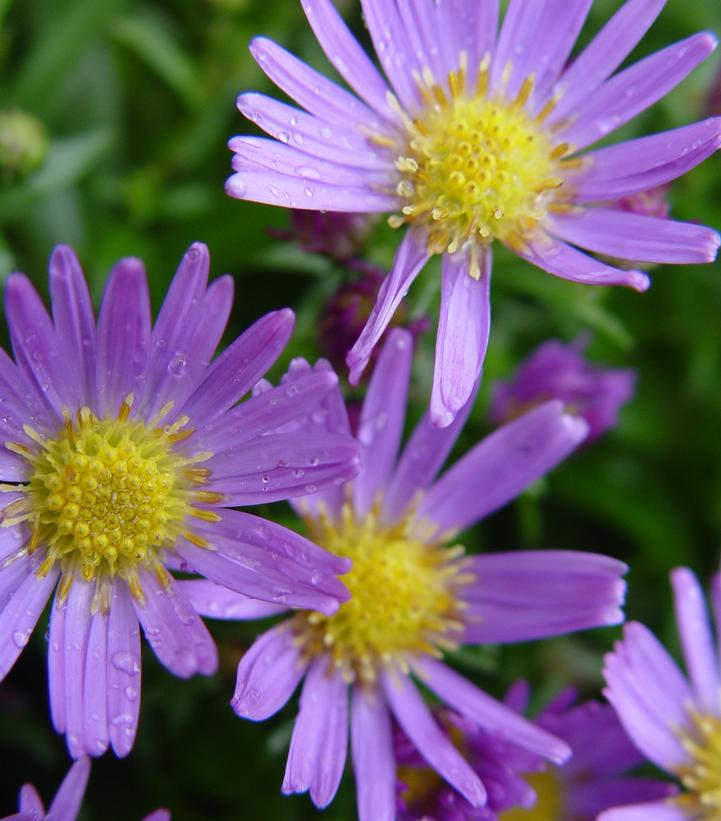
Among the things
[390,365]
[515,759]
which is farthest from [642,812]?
[390,365]

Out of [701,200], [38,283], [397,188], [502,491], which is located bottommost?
[502,491]

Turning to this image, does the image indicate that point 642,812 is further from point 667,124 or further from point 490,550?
point 667,124

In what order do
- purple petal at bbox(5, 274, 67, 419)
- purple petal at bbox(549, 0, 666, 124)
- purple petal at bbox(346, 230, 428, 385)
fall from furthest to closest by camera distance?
purple petal at bbox(549, 0, 666, 124) → purple petal at bbox(346, 230, 428, 385) → purple petal at bbox(5, 274, 67, 419)

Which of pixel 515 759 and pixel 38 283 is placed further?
pixel 38 283

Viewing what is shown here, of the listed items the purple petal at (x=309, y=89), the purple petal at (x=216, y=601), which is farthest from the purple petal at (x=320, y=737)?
the purple petal at (x=309, y=89)

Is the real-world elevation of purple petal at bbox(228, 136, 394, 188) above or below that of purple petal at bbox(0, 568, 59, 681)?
above

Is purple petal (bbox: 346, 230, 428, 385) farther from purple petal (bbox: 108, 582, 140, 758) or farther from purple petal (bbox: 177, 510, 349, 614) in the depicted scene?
purple petal (bbox: 108, 582, 140, 758)

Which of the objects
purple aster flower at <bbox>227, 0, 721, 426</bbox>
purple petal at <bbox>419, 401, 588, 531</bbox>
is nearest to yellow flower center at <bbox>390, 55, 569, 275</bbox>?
purple aster flower at <bbox>227, 0, 721, 426</bbox>

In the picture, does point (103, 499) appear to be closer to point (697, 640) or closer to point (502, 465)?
point (502, 465)
